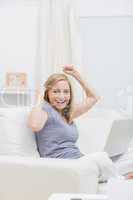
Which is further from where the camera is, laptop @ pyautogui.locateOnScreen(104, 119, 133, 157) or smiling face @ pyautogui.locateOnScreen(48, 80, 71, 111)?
laptop @ pyautogui.locateOnScreen(104, 119, 133, 157)

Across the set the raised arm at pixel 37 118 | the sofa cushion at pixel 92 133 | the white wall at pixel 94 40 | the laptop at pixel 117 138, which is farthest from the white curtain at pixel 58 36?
the raised arm at pixel 37 118

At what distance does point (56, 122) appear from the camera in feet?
7.70

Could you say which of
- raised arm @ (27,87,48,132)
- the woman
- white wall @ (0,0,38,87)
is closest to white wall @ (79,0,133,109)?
white wall @ (0,0,38,87)

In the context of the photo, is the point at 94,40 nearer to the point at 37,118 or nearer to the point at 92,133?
the point at 92,133

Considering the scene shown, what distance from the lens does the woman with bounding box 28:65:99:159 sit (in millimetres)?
2260

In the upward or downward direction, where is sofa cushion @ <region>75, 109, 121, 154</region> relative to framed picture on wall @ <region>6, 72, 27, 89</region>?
downward

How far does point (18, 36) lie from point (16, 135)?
7.21 ft

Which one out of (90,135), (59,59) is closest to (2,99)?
(59,59)

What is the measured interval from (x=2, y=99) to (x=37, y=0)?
1112 millimetres

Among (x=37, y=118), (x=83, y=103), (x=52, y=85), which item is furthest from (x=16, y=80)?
(x=37, y=118)

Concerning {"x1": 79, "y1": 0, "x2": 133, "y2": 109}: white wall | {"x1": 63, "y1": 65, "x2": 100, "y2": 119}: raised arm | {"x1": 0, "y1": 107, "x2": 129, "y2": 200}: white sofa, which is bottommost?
{"x1": 0, "y1": 107, "x2": 129, "y2": 200}: white sofa

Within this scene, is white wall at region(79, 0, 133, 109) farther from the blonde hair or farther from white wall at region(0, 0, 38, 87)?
the blonde hair

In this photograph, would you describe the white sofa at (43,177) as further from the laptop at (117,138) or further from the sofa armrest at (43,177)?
the laptop at (117,138)

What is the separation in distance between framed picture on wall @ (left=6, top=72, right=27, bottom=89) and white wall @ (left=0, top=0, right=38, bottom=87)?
0.17 feet
